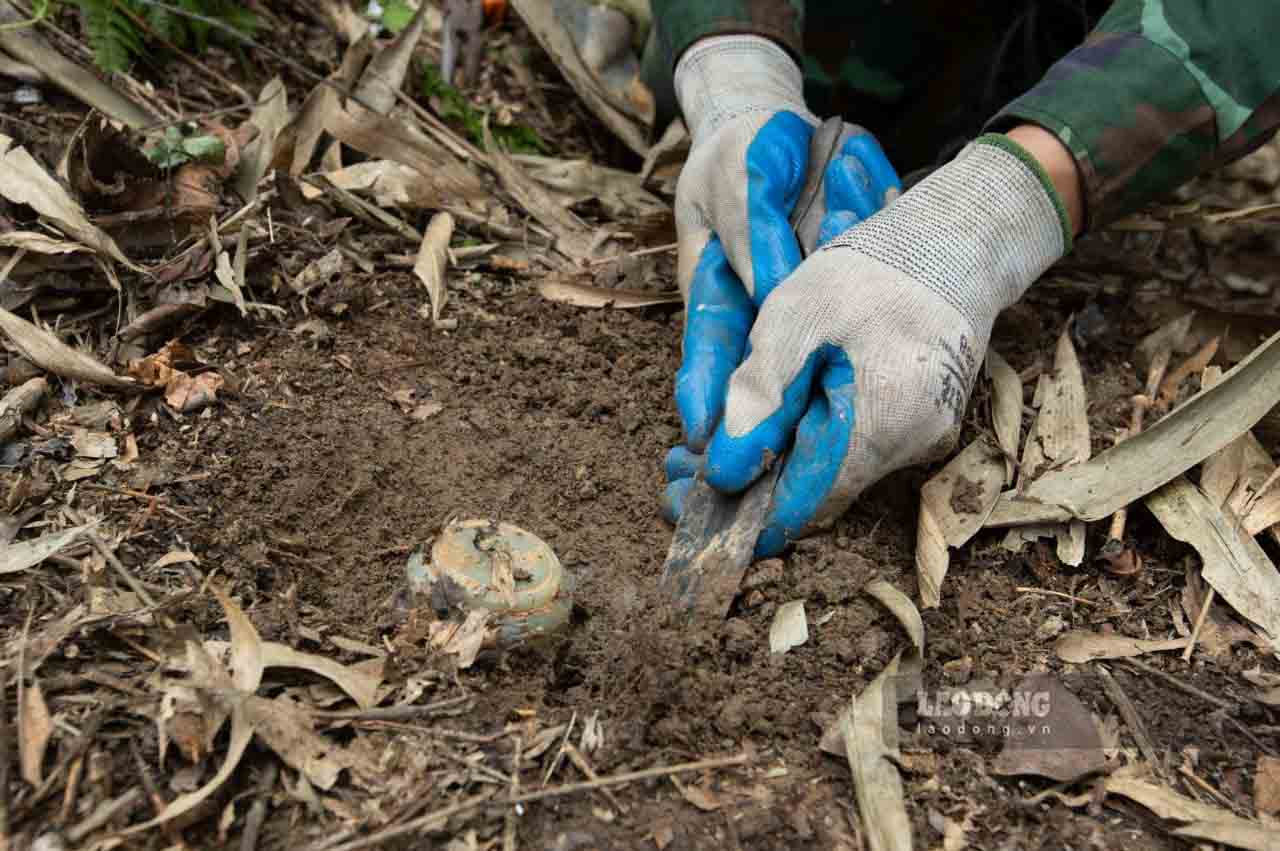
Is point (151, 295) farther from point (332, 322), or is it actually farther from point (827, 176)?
point (827, 176)

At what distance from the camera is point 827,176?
2.53m

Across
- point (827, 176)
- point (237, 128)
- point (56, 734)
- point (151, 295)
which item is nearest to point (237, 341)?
point (151, 295)

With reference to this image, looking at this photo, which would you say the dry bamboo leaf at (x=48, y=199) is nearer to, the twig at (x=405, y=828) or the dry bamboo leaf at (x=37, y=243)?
the dry bamboo leaf at (x=37, y=243)

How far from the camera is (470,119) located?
3.31 metres

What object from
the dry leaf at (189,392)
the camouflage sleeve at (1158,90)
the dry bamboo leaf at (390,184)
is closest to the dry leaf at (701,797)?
the dry leaf at (189,392)

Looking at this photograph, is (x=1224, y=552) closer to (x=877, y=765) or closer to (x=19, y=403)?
(x=877, y=765)

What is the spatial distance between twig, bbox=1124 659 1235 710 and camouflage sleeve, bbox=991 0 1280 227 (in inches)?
41.0

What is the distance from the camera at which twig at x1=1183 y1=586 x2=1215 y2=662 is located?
197 cm

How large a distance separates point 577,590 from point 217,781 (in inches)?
29.4

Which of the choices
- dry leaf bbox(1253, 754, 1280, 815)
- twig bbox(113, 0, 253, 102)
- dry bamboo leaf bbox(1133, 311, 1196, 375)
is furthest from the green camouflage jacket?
twig bbox(113, 0, 253, 102)

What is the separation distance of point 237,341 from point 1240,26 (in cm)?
236

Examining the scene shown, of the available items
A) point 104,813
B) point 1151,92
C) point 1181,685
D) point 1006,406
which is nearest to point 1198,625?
point 1181,685

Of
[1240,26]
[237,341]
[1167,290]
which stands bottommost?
[237,341]

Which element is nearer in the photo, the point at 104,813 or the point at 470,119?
the point at 104,813
